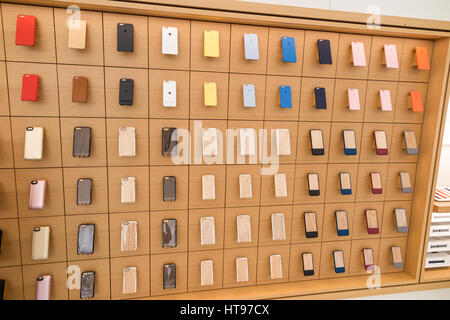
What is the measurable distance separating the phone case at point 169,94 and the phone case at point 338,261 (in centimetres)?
160

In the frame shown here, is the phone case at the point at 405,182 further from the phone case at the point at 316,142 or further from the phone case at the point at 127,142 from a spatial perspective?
the phone case at the point at 127,142

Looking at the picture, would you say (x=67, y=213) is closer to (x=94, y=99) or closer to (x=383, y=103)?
(x=94, y=99)

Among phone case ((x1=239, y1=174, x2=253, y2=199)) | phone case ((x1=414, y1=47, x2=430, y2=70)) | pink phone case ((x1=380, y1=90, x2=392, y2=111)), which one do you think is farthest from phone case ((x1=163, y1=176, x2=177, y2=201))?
phone case ((x1=414, y1=47, x2=430, y2=70))

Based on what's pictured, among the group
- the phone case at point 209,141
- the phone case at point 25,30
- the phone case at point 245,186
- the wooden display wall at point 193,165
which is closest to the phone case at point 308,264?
the wooden display wall at point 193,165

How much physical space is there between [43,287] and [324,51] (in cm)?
232

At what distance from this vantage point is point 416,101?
2074 mm

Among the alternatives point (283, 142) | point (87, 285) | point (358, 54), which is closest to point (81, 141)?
point (87, 285)

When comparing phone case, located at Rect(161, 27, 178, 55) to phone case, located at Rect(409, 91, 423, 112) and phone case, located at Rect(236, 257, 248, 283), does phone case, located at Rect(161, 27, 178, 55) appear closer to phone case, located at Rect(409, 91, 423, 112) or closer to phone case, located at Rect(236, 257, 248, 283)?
phone case, located at Rect(236, 257, 248, 283)

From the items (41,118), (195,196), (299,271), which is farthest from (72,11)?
(299,271)

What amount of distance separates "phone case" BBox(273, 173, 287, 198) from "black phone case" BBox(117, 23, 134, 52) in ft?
4.03

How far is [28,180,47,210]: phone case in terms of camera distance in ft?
5.38

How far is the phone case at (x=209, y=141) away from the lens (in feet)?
6.06

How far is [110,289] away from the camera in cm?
187

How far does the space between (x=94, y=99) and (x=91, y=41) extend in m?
0.33
